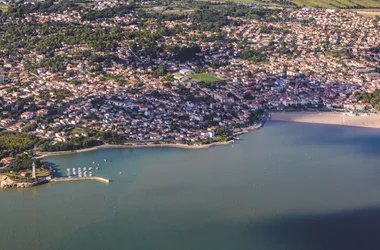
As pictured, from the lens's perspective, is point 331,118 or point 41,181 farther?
point 331,118

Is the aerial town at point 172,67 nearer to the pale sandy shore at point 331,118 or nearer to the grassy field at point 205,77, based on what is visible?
the grassy field at point 205,77

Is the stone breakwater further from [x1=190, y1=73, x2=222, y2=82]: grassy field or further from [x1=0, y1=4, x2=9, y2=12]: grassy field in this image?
[x1=0, y1=4, x2=9, y2=12]: grassy field

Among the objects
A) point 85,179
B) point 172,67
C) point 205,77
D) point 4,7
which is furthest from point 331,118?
point 4,7

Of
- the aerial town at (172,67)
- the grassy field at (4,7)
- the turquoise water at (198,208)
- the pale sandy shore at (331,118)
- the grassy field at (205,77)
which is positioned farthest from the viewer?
the grassy field at (4,7)

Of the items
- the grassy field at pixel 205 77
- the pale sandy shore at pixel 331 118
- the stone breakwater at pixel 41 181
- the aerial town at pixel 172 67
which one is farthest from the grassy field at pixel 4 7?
the stone breakwater at pixel 41 181

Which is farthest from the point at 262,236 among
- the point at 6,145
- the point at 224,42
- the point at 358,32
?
the point at 358,32

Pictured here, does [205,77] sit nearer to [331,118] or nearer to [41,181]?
[331,118]
